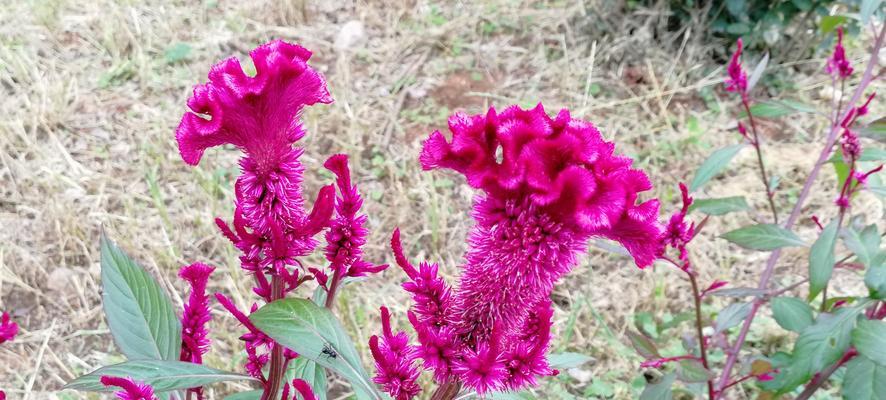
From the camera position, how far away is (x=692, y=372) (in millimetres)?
1567

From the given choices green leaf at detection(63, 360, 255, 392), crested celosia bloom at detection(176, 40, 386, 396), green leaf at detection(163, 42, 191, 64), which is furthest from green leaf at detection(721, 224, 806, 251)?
green leaf at detection(163, 42, 191, 64)

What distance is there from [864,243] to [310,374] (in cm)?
121

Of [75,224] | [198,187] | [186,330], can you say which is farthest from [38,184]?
[186,330]

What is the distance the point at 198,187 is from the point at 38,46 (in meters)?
1.45

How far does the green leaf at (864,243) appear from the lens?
5.05 ft

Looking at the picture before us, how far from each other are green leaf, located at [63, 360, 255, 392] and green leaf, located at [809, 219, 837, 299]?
1.23 m

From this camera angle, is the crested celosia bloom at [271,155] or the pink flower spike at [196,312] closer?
the crested celosia bloom at [271,155]

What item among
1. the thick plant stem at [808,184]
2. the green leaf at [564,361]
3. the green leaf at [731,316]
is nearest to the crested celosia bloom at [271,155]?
the green leaf at [564,361]

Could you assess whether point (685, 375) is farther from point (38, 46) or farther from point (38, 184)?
point (38, 46)

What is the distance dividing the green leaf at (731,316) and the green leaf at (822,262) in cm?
18

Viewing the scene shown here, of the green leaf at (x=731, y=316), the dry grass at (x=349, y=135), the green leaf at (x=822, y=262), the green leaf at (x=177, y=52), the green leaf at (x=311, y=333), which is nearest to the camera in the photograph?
the green leaf at (x=311, y=333)

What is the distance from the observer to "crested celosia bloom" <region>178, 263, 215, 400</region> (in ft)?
3.37

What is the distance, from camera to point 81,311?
2496mm

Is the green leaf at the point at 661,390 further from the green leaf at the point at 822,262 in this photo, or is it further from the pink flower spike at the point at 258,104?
the pink flower spike at the point at 258,104
